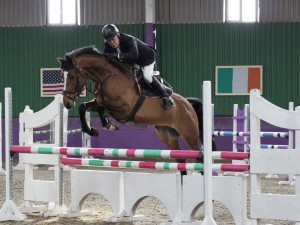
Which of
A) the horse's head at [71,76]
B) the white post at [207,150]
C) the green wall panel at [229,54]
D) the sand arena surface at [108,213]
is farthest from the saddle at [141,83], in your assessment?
the green wall panel at [229,54]

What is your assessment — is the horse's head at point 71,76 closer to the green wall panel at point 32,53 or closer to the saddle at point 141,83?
the saddle at point 141,83

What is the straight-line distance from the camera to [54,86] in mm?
13641

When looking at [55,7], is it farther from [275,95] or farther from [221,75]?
[275,95]

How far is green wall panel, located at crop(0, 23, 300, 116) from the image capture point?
1330 cm

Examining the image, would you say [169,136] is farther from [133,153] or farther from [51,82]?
[51,82]

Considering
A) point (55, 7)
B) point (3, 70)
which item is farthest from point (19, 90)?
point (55, 7)

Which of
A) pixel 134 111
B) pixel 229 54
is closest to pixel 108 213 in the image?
pixel 134 111

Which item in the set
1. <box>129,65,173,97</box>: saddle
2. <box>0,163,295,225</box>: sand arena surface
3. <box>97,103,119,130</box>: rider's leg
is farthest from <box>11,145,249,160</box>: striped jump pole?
<box>129,65,173,97</box>: saddle

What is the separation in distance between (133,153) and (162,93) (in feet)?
5.08

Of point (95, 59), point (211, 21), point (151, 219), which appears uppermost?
point (211, 21)

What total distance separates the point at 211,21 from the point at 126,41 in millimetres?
8152

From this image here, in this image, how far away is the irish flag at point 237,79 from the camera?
13.3 metres

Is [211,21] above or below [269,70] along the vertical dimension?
above

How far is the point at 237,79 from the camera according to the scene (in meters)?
13.4
